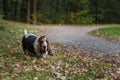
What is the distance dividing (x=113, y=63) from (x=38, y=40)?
2920mm

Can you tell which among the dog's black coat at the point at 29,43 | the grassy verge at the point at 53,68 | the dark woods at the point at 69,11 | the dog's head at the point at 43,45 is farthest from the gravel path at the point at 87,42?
the dark woods at the point at 69,11

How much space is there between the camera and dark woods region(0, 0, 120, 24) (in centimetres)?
4822

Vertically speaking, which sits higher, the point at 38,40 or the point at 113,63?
the point at 38,40

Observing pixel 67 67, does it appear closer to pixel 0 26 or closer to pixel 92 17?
pixel 0 26

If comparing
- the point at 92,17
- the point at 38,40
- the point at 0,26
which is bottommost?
the point at 92,17

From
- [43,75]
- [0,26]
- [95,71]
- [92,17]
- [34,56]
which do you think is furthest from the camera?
[92,17]


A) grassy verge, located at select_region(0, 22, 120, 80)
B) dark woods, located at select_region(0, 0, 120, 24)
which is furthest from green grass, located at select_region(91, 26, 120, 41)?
dark woods, located at select_region(0, 0, 120, 24)

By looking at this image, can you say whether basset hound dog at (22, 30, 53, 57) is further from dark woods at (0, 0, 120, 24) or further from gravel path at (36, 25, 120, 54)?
dark woods at (0, 0, 120, 24)

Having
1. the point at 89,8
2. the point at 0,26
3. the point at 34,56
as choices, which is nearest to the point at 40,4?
the point at 89,8

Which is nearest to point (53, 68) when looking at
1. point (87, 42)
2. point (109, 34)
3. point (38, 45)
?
point (38, 45)

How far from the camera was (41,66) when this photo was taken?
1120cm

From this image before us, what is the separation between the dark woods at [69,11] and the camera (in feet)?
158

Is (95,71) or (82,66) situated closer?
(95,71)

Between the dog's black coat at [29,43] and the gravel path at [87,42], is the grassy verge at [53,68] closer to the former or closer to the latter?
the dog's black coat at [29,43]
